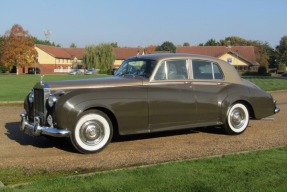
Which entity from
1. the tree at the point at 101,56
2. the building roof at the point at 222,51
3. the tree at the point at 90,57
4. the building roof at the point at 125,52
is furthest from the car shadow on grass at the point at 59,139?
the building roof at the point at 125,52

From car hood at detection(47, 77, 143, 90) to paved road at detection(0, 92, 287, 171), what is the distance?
1.09 metres

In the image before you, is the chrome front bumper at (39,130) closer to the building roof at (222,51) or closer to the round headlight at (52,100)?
the round headlight at (52,100)

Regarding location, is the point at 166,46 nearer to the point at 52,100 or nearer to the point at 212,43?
the point at 212,43

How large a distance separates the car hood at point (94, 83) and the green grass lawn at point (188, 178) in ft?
5.71

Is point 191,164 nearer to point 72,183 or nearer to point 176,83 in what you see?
point 72,183

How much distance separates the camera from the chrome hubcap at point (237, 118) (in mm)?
8391

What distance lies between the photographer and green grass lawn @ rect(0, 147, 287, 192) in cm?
469

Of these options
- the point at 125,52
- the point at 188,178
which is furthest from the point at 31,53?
the point at 188,178

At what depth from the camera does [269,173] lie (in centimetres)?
521

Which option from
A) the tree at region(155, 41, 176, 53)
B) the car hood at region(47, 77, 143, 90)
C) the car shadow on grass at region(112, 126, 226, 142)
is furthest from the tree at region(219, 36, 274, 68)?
the car hood at region(47, 77, 143, 90)

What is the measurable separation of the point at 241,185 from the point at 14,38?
85.7m

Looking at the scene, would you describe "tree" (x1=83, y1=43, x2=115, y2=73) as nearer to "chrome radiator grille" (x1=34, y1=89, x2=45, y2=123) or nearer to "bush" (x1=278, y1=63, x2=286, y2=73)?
"bush" (x1=278, y1=63, x2=286, y2=73)

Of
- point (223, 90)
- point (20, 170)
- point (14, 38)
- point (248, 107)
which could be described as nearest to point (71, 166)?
point (20, 170)

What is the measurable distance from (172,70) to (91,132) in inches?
78.5
